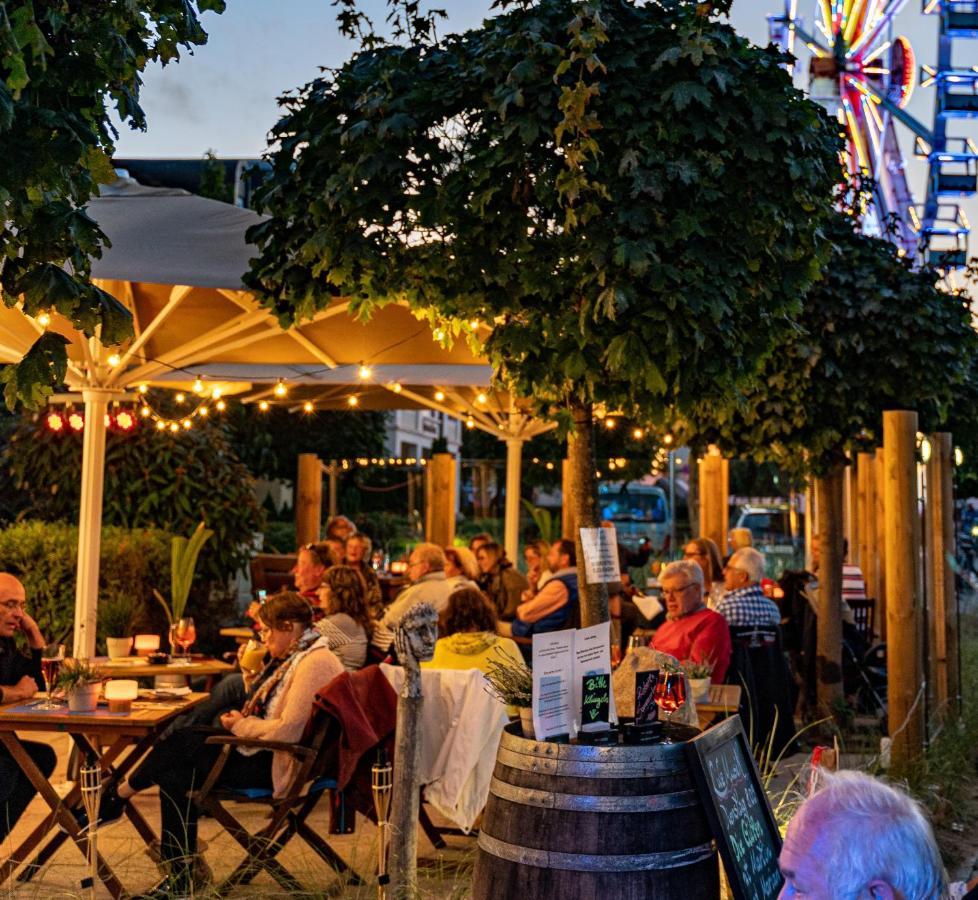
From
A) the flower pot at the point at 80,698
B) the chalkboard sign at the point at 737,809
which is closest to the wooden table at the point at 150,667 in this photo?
the flower pot at the point at 80,698

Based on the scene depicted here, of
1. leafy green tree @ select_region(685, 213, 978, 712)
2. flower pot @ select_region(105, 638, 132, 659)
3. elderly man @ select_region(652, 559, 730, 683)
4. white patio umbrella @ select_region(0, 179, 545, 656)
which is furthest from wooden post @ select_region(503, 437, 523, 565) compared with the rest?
elderly man @ select_region(652, 559, 730, 683)

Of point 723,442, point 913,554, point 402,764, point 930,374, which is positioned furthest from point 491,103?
point 723,442

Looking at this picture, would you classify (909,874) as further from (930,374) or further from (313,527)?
(313,527)

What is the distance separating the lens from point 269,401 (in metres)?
10.6

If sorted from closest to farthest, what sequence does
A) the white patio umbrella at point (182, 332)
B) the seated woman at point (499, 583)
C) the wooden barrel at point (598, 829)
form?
the wooden barrel at point (598, 829)
the white patio umbrella at point (182, 332)
the seated woman at point (499, 583)

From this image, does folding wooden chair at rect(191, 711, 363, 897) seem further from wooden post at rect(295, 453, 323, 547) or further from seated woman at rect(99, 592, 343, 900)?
wooden post at rect(295, 453, 323, 547)

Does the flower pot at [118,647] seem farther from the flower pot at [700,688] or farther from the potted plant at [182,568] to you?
the flower pot at [700,688]

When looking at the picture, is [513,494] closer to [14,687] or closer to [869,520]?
[869,520]

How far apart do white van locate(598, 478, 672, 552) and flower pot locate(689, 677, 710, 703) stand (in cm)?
2085

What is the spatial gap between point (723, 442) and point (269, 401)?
3.55m

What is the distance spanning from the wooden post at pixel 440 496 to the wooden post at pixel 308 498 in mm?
1249

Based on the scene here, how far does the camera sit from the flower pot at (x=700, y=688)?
5801 millimetres

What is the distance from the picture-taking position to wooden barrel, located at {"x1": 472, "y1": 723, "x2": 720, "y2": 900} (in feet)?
11.3

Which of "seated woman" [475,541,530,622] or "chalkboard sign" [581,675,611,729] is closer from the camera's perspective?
"chalkboard sign" [581,675,611,729]
